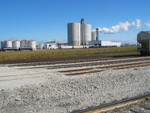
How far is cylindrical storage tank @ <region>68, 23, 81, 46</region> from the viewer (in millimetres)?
123562

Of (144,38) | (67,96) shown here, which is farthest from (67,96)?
(144,38)

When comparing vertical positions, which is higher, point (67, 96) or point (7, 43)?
point (7, 43)

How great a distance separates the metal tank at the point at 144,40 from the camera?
28727 mm

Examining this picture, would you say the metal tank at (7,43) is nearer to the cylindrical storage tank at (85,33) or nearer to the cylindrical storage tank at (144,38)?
the cylindrical storage tank at (85,33)

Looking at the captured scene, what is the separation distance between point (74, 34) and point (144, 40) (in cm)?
9663

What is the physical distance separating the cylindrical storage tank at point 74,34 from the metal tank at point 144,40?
9438cm

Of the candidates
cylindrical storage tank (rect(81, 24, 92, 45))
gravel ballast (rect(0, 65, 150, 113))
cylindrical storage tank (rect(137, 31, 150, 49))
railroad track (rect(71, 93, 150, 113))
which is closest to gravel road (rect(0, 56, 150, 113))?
gravel ballast (rect(0, 65, 150, 113))

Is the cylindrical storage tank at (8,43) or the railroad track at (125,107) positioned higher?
the cylindrical storage tank at (8,43)

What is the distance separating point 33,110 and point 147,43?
26.8 meters

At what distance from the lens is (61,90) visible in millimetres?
8102

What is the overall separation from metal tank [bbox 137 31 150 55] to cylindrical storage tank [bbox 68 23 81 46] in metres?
94.4

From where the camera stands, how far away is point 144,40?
96.0 feet

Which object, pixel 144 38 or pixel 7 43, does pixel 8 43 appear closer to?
pixel 7 43

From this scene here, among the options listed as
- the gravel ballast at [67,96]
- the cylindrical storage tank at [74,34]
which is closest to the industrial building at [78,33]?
the cylindrical storage tank at [74,34]
